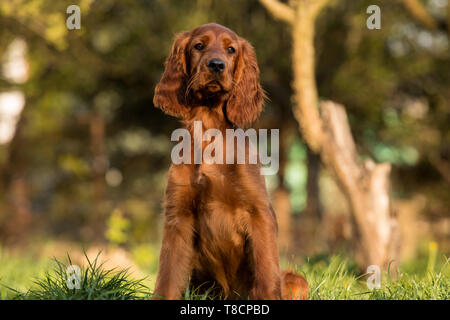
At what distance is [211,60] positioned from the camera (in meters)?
2.84

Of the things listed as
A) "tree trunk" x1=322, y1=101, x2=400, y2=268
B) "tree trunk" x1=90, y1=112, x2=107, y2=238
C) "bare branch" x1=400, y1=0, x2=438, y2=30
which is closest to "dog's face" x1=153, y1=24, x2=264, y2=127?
"tree trunk" x1=322, y1=101, x2=400, y2=268

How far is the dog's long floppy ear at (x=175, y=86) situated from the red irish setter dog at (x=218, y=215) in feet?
0.25

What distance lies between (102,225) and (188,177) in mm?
8733

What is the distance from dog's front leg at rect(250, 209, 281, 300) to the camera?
107 inches

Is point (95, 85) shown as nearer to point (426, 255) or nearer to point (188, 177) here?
point (426, 255)

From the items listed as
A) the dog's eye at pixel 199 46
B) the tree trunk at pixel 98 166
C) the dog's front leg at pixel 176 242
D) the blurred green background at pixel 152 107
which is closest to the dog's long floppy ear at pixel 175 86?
the dog's eye at pixel 199 46

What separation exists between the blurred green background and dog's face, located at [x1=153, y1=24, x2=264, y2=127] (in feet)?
15.4

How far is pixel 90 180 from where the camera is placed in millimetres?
11219

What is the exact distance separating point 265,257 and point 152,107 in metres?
7.87

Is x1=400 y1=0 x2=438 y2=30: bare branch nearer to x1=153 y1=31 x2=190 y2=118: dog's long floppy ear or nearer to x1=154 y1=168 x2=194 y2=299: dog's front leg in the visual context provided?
x1=153 y1=31 x2=190 y2=118: dog's long floppy ear

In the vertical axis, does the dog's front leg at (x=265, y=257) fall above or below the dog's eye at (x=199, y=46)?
below

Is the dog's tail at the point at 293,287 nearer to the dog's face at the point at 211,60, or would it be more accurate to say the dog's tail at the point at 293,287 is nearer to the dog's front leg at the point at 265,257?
the dog's front leg at the point at 265,257

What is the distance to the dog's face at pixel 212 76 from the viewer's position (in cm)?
290
